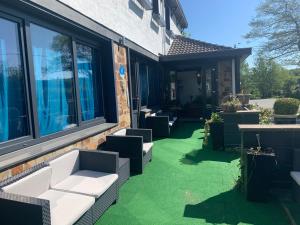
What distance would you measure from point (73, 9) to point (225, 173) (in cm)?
374

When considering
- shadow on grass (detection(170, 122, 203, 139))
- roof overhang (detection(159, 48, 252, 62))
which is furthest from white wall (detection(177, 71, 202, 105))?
shadow on grass (detection(170, 122, 203, 139))

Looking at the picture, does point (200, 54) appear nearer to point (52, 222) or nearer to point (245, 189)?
point (245, 189)

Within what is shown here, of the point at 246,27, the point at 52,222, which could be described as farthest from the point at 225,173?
the point at 246,27

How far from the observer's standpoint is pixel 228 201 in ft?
11.4

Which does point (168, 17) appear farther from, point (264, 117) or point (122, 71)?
point (264, 117)

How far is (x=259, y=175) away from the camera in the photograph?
333 centimetres

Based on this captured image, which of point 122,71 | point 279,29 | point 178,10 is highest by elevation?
point 178,10

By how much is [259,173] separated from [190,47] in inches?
A: 370

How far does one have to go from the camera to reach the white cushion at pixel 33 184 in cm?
245

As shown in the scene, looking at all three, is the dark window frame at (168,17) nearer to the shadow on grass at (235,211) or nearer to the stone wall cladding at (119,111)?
the stone wall cladding at (119,111)

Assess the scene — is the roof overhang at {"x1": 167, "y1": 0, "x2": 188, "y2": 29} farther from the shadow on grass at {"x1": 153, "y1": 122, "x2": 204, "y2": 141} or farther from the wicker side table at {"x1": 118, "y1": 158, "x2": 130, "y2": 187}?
the wicker side table at {"x1": 118, "y1": 158, "x2": 130, "y2": 187}

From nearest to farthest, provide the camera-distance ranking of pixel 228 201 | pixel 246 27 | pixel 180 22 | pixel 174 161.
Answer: pixel 228 201
pixel 174 161
pixel 180 22
pixel 246 27

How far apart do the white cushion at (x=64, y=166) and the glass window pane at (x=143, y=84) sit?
4962mm

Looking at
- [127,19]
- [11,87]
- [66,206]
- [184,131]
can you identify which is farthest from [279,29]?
[66,206]
